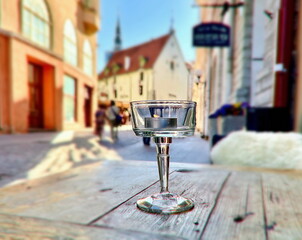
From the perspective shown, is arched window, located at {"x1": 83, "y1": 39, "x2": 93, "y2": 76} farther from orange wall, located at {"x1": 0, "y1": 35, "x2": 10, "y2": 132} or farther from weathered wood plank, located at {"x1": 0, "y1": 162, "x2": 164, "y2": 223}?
weathered wood plank, located at {"x1": 0, "y1": 162, "x2": 164, "y2": 223}

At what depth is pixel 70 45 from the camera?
337 inches

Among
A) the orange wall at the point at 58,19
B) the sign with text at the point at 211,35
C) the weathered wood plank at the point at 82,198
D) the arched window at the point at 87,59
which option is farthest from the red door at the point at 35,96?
the weathered wood plank at the point at 82,198

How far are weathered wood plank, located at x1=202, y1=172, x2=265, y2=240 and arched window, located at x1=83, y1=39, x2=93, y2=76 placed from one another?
6.64m

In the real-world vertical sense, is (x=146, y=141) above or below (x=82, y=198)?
above

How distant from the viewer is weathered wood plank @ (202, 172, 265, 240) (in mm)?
345

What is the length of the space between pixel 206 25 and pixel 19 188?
4.33 metres

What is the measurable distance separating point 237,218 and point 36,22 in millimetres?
8976

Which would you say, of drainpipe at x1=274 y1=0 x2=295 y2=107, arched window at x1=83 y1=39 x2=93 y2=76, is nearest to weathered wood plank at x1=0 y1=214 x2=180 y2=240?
drainpipe at x1=274 y1=0 x2=295 y2=107

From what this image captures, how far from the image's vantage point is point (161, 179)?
12.0 inches

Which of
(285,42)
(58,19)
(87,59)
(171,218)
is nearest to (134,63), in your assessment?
(171,218)

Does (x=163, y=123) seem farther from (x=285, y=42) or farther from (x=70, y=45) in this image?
(x=70, y=45)

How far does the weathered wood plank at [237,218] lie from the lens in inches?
13.6

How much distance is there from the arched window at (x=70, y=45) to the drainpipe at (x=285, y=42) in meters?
6.97

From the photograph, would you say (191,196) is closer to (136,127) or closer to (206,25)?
(136,127)
